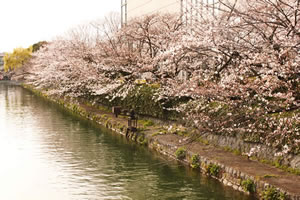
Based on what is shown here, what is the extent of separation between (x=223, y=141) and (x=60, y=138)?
303 inches

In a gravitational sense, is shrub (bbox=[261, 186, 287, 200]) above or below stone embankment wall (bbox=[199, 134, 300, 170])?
below

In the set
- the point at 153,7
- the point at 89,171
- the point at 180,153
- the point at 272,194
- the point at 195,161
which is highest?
the point at 153,7

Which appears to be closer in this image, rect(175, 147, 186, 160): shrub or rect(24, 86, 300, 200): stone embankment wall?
rect(24, 86, 300, 200): stone embankment wall

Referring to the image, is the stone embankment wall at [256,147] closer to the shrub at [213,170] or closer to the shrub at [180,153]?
the shrub at [180,153]

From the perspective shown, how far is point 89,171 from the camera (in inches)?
449

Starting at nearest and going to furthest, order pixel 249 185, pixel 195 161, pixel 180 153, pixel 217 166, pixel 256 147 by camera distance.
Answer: pixel 249 185
pixel 217 166
pixel 256 147
pixel 195 161
pixel 180 153

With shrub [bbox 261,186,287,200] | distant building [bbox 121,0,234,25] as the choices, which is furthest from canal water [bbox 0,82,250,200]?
distant building [bbox 121,0,234,25]

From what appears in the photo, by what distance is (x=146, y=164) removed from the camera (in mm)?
12172

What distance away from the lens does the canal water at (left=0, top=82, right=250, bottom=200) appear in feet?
30.8

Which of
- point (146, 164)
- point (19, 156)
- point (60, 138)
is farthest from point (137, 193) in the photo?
point (60, 138)

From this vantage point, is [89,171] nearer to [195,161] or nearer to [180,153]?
[180,153]

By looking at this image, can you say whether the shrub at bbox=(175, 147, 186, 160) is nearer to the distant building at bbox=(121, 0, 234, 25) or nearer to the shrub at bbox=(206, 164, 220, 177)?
the shrub at bbox=(206, 164, 220, 177)

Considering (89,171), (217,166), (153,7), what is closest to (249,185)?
(217,166)

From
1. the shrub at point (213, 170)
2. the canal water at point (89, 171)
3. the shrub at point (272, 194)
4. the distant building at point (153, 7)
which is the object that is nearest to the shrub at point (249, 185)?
the canal water at point (89, 171)
